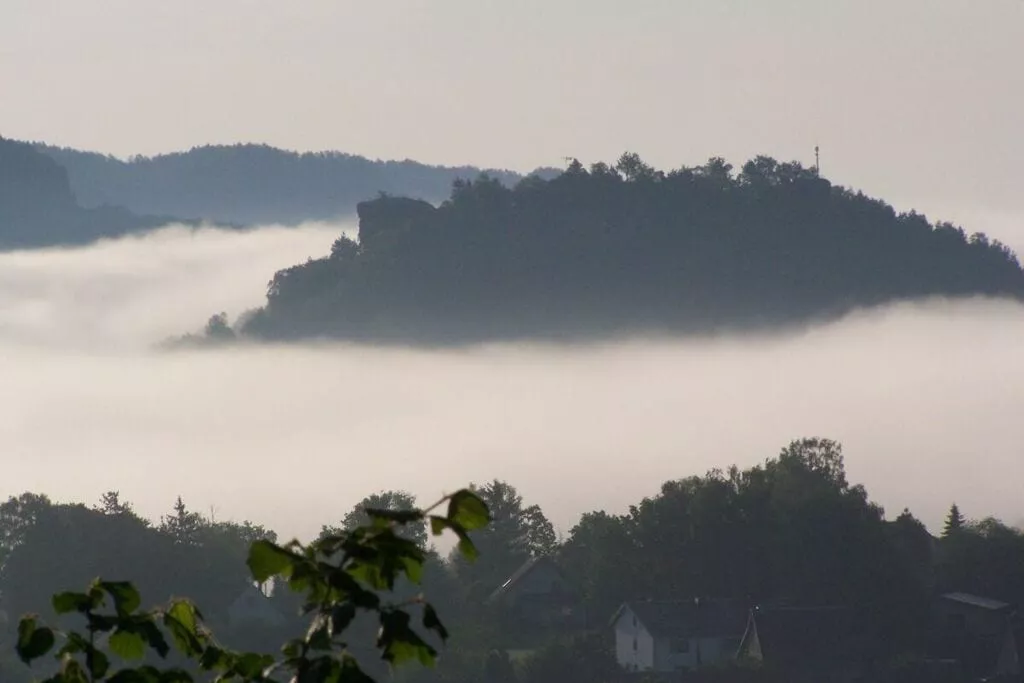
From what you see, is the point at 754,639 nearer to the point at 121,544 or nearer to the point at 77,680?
the point at 121,544

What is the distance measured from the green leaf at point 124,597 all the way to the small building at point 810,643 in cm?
6820

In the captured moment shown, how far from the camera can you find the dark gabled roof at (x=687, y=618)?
79812 millimetres

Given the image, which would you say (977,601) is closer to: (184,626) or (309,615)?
(184,626)

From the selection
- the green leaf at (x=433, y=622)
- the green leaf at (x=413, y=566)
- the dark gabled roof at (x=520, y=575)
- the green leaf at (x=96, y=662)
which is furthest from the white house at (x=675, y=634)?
the green leaf at (x=433, y=622)

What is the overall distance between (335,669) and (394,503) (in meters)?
90.1

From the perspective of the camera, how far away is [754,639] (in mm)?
78375

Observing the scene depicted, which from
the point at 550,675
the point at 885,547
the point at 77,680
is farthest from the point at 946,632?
the point at 77,680

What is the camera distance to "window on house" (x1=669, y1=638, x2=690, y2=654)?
7988 centimetres

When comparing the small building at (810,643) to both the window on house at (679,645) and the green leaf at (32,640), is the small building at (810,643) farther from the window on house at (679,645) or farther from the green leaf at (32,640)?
the green leaf at (32,640)

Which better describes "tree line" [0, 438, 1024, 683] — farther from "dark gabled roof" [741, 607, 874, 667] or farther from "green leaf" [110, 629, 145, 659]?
"green leaf" [110, 629, 145, 659]

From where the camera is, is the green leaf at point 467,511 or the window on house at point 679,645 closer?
the green leaf at point 467,511

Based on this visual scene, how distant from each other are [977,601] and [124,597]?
7769 centimetres

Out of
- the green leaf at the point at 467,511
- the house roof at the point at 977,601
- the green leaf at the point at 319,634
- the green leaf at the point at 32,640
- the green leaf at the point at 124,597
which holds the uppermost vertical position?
the green leaf at the point at 467,511

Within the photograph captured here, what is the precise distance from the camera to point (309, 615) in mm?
7984
